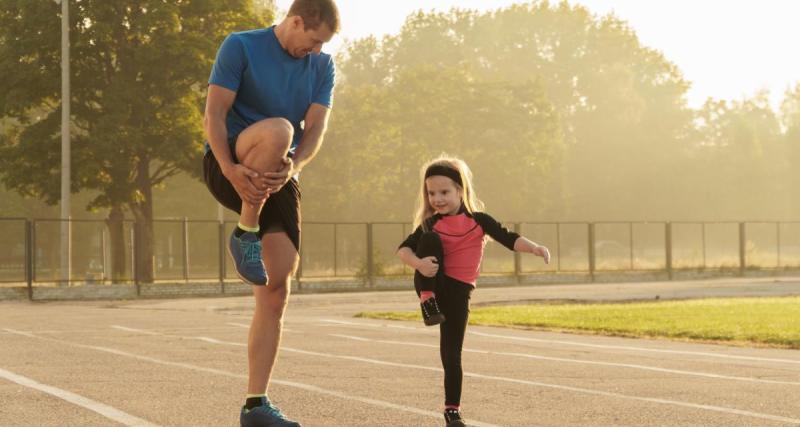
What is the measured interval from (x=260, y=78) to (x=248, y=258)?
843mm

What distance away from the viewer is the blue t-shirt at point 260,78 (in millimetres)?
5812

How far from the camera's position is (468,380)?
9.71 metres

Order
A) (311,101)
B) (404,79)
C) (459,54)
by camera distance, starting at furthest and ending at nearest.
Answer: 1. (459,54)
2. (404,79)
3. (311,101)

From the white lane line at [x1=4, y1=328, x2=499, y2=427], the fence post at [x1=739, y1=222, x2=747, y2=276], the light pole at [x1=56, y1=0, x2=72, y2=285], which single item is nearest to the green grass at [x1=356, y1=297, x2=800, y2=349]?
the white lane line at [x1=4, y1=328, x2=499, y2=427]

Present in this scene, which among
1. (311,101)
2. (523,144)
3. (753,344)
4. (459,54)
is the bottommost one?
(753,344)

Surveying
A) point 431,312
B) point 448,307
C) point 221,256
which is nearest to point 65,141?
point 221,256

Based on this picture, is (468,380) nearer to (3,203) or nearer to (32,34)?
(32,34)

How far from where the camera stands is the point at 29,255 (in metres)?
32.3

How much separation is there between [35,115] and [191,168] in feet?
79.6

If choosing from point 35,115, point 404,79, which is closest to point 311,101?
point 35,115

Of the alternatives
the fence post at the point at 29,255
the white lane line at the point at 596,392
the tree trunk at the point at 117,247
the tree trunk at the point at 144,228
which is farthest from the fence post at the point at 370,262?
the white lane line at the point at 596,392

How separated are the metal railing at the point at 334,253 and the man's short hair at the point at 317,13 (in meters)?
27.8

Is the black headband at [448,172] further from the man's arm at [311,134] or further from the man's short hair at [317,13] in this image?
the man's short hair at [317,13]

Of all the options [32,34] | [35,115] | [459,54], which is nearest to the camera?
[32,34]
